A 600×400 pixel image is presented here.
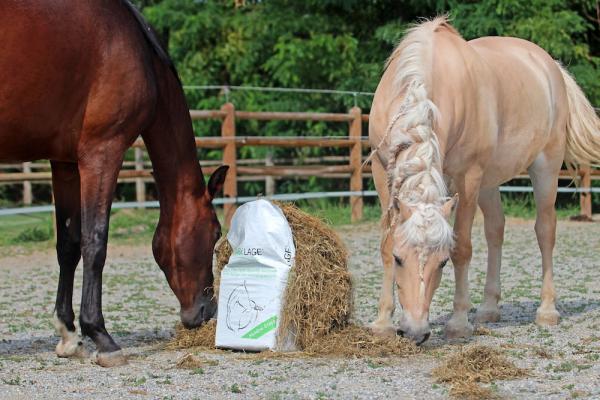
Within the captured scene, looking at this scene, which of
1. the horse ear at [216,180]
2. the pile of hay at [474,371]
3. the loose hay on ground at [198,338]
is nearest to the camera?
the pile of hay at [474,371]

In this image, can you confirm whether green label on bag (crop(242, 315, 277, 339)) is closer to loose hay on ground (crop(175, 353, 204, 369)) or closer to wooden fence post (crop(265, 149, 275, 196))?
loose hay on ground (crop(175, 353, 204, 369))

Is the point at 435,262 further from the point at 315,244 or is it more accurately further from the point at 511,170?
the point at 511,170

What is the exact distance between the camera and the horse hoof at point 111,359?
4770 millimetres

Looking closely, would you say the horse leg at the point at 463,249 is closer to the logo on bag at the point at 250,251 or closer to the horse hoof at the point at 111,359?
the logo on bag at the point at 250,251

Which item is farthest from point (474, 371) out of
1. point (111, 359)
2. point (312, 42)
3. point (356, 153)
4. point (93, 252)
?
point (312, 42)

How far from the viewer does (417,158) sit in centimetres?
473

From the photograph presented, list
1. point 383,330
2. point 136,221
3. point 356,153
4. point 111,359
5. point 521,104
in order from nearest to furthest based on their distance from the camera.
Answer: point 111,359, point 383,330, point 521,104, point 136,221, point 356,153

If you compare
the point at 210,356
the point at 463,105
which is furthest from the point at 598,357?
the point at 210,356

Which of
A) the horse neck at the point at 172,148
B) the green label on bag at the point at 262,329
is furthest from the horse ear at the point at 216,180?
the green label on bag at the point at 262,329

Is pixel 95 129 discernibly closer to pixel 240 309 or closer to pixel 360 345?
pixel 240 309

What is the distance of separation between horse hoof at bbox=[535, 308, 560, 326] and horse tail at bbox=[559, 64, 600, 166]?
1.26 meters

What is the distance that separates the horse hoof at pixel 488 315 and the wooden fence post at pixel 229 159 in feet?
19.8

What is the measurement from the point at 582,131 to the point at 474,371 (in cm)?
287

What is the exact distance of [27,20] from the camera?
4.62 m
